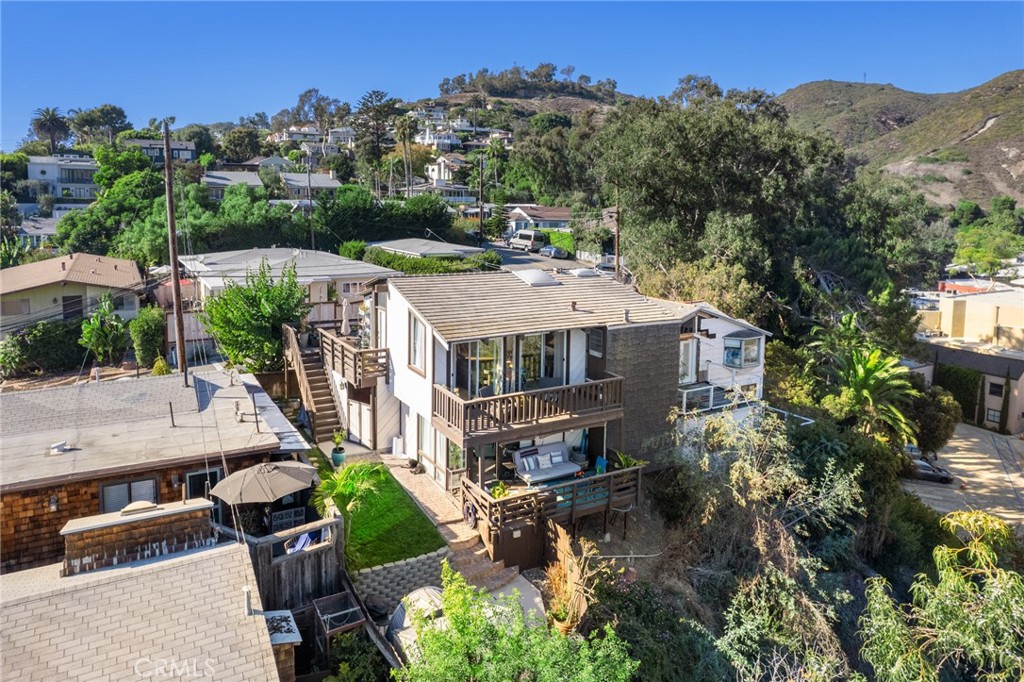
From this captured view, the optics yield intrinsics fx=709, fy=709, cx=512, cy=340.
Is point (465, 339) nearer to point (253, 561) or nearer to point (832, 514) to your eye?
point (253, 561)

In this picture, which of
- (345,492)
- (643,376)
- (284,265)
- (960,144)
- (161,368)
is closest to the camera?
(345,492)

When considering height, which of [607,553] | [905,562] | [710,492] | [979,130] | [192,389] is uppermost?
[979,130]

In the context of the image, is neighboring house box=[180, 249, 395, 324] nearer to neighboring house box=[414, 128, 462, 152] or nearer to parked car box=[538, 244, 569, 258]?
parked car box=[538, 244, 569, 258]

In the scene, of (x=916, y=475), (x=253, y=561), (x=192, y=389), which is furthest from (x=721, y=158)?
(x=253, y=561)

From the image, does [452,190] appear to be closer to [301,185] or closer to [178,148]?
[301,185]

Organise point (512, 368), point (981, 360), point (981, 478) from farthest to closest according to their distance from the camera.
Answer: point (981, 360) → point (981, 478) → point (512, 368)

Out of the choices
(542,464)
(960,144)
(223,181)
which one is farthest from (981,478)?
(960,144)

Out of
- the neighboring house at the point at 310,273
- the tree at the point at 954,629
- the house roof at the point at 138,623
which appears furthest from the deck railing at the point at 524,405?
the neighboring house at the point at 310,273
